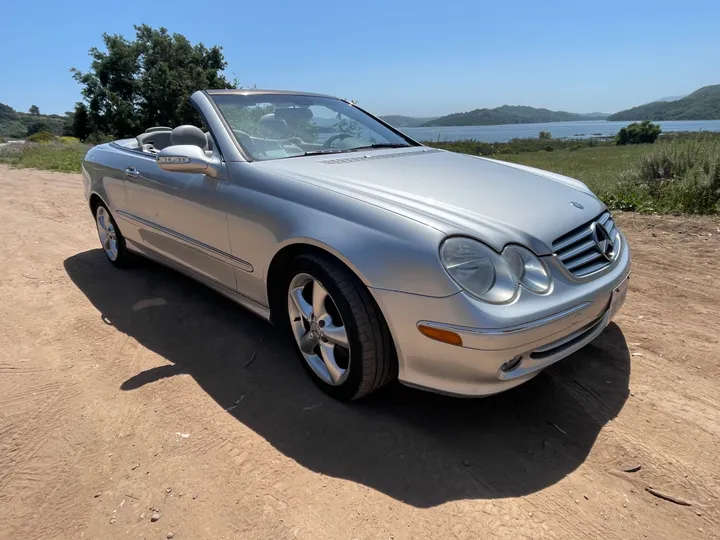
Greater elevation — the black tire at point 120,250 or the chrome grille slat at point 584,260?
the chrome grille slat at point 584,260

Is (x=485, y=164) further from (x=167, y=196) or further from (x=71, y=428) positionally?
(x=71, y=428)

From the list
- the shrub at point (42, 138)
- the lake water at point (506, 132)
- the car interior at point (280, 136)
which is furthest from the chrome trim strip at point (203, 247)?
the shrub at point (42, 138)

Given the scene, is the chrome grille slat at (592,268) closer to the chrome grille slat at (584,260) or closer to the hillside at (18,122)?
the chrome grille slat at (584,260)

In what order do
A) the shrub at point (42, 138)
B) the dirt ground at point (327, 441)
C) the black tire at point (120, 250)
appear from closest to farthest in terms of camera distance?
1. the dirt ground at point (327, 441)
2. the black tire at point (120, 250)
3. the shrub at point (42, 138)

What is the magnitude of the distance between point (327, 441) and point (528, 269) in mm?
1157

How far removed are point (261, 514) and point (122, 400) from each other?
1.15 metres

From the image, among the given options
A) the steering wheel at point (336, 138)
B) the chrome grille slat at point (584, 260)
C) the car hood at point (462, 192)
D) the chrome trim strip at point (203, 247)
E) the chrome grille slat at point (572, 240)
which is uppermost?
the steering wheel at point (336, 138)

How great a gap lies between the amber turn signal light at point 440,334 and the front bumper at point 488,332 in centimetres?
2

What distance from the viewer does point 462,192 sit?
7.73ft

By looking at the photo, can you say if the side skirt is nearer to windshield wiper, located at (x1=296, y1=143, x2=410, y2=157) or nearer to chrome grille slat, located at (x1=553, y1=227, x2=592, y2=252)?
windshield wiper, located at (x1=296, y1=143, x2=410, y2=157)

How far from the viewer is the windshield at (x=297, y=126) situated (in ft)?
9.82

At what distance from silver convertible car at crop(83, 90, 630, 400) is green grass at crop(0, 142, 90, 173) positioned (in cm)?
1254

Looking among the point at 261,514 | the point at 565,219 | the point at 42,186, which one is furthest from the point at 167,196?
the point at 42,186

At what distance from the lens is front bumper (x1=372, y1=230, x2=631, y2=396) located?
1.83 meters
